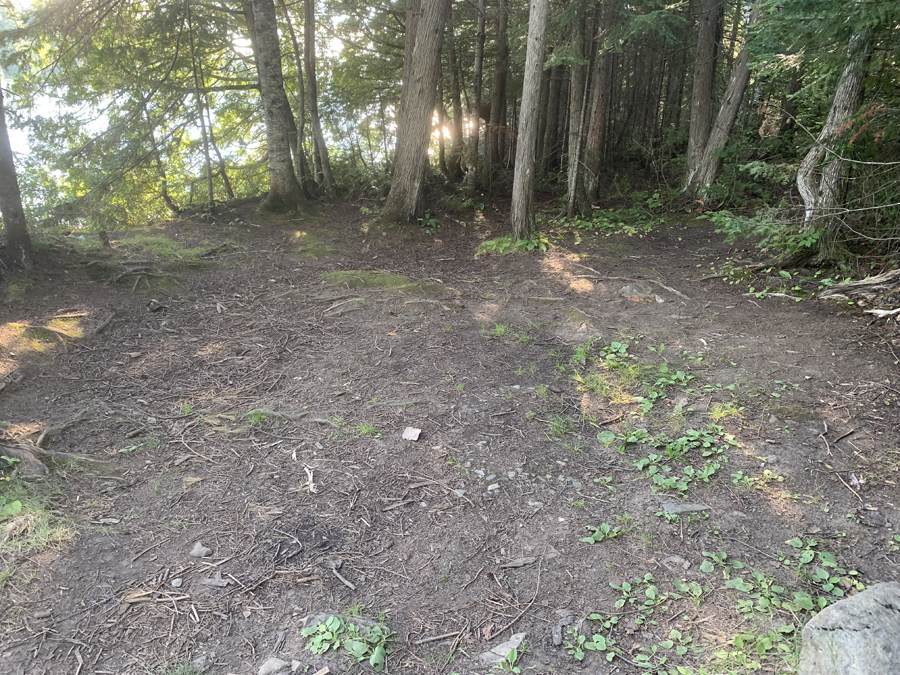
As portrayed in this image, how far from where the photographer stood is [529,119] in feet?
29.1

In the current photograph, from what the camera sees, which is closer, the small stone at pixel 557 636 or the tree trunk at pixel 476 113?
the small stone at pixel 557 636

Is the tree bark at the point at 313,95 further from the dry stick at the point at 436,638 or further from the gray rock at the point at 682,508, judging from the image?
the dry stick at the point at 436,638

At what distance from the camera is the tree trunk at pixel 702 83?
1109 cm

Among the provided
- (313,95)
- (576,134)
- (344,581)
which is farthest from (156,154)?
(344,581)

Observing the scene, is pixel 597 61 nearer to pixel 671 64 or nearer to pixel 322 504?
pixel 671 64

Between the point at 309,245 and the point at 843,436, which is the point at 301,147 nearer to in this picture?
the point at 309,245

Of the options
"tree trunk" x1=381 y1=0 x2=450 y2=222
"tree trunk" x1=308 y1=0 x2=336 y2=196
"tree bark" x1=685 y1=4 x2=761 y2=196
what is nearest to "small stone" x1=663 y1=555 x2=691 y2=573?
"tree trunk" x1=381 y1=0 x2=450 y2=222

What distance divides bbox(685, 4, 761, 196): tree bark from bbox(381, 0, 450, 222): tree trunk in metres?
6.26

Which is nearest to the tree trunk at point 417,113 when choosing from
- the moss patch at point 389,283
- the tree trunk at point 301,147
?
the tree trunk at point 301,147

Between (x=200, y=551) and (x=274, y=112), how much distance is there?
9.48 m

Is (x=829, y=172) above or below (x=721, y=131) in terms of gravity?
below

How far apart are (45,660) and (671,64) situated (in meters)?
19.2

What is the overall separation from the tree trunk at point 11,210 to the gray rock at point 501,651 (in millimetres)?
6924

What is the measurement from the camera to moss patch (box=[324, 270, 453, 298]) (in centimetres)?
727
